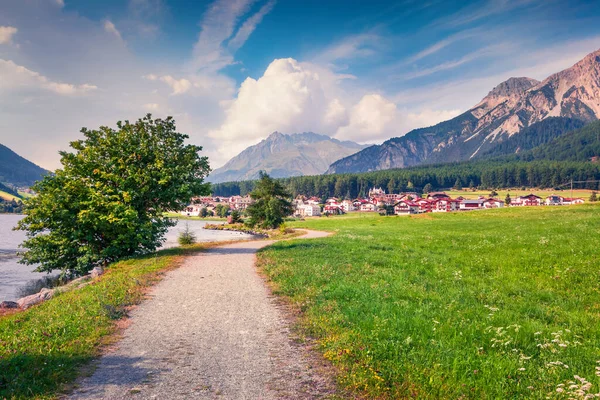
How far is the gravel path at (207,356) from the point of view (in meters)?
6.51

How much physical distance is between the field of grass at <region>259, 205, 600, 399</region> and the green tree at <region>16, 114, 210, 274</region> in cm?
1132

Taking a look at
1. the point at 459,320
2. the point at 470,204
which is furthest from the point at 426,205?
the point at 459,320

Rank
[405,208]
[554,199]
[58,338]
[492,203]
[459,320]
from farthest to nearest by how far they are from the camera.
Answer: [405,208] → [492,203] → [554,199] → [459,320] → [58,338]

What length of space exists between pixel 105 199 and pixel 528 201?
662 ft

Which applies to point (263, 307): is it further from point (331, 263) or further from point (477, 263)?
point (477, 263)

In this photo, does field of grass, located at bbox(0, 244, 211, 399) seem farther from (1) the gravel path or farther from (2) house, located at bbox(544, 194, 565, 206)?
(2) house, located at bbox(544, 194, 565, 206)

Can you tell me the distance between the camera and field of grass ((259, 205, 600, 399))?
6.48 m

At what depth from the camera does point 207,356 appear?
26.4 feet

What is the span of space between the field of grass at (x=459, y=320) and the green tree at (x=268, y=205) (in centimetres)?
5770

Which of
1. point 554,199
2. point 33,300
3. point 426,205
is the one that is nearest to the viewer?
point 33,300

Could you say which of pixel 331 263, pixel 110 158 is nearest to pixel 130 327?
pixel 331 263

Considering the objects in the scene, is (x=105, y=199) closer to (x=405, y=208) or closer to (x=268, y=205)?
(x=268, y=205)

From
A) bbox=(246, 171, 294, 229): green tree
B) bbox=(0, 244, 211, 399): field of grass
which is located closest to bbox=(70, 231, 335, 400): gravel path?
bbox=(0, 244, 211, 399): field of grass

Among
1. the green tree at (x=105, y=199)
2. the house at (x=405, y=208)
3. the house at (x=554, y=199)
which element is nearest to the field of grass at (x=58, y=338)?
the green tree at (x=105, y=199)
